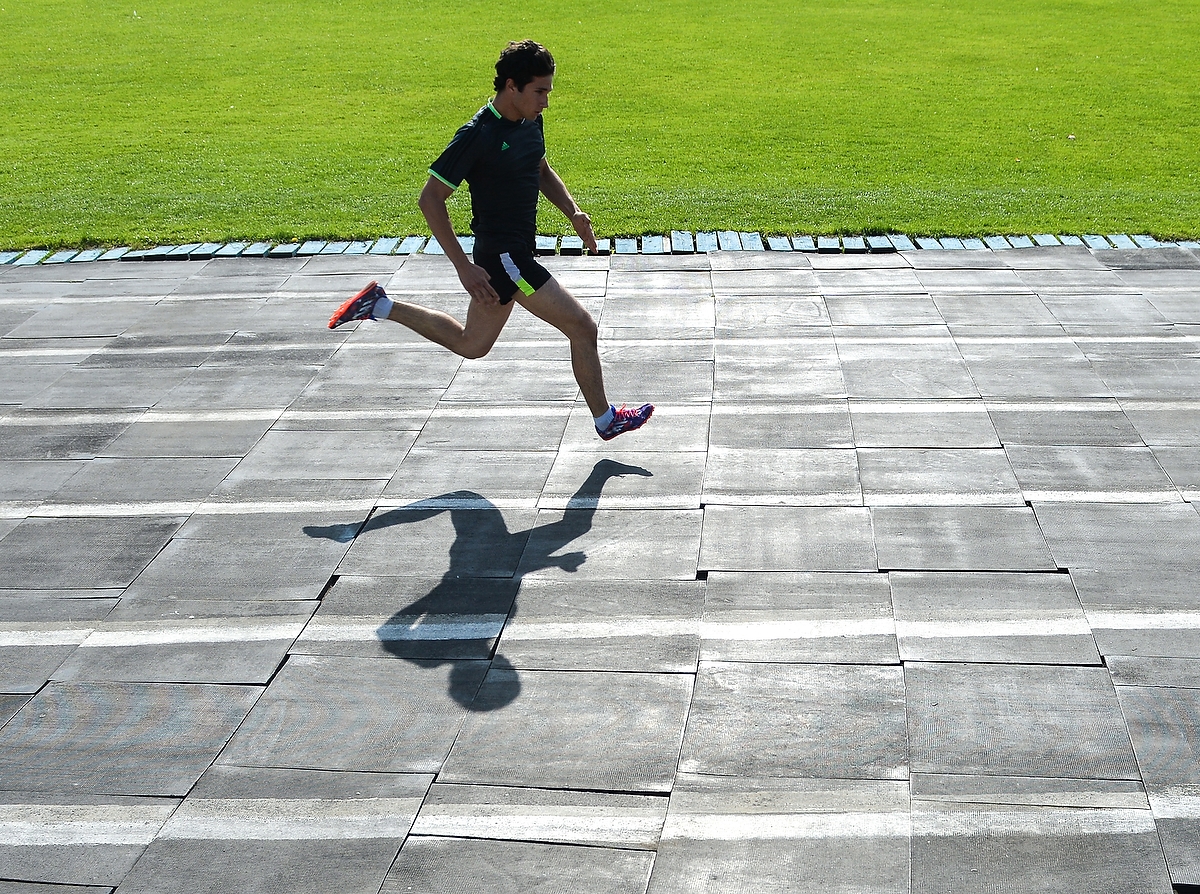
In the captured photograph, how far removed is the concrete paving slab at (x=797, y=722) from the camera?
13.1 feet

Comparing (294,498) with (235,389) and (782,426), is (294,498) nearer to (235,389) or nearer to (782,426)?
(235,389)

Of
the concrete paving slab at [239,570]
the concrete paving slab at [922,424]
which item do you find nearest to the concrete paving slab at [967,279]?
the concrete paving slab at [922,424]

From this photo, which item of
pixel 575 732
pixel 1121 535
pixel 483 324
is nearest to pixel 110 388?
pixel 483 324

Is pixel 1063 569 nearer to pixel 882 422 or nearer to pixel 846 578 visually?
pixel 846 578

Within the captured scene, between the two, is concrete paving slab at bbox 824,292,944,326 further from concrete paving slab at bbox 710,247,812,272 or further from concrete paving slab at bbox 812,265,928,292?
concrete paving slab at bbox 710,247,812,272

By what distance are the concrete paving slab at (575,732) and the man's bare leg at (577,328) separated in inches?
84.2

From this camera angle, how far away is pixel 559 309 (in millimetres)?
6160

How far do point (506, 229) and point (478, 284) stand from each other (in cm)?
36

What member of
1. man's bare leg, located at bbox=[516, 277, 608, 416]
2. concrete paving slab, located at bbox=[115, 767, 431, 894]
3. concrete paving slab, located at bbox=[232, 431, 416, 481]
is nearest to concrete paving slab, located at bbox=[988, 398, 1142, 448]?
man's bare leg, located at bbox=[516, 277, 608, 416]

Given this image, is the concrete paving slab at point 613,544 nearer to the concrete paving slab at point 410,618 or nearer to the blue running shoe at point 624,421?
the concrete paving slab at point 410,618

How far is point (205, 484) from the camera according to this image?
6.23 m

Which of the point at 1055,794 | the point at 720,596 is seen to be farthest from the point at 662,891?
the point at 720,596

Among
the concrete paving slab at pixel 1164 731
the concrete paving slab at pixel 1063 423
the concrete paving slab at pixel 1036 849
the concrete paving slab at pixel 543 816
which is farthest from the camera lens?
the concrete paving slab at pixel 1063 423

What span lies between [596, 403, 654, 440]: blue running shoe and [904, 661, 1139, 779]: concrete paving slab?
2405mm
